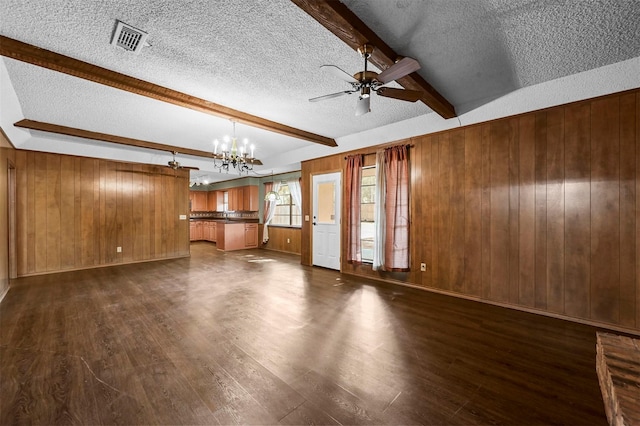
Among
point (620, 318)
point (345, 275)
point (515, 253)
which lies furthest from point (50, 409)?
point (620, 318)

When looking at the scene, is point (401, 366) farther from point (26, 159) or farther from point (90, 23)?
point (26, 159)

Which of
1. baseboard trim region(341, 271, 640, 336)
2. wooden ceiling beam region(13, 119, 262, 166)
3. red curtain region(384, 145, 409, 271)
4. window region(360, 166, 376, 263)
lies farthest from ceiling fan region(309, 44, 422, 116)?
wooden ceiling beam region(13, 119, 262, 166)

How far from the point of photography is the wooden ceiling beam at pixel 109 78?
2285 millimetres

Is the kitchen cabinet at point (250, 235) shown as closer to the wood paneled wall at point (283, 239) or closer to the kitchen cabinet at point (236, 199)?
the wood paneled wall at point (283, 239)

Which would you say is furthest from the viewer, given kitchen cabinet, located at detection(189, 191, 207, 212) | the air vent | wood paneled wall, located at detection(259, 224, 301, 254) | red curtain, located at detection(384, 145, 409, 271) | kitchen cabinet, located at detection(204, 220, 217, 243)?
kitchen cabinet, located at detection(189, 191, 207, 212)

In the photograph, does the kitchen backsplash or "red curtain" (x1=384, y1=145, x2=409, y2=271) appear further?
the kitchen backsplash

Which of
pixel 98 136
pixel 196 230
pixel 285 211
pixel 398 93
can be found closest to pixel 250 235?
pixel 285 211

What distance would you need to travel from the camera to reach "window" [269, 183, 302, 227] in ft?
27.1

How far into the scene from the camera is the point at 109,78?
8.97 ft

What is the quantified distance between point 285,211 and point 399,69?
6.89m

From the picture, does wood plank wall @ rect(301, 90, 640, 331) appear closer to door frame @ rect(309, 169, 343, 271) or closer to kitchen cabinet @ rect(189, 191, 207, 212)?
door frame @ rect(309, 169, 343, 271)

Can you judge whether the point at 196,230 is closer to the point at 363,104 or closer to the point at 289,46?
the point at 289,46

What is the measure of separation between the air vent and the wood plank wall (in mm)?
3773

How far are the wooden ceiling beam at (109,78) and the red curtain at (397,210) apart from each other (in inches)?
88.4
